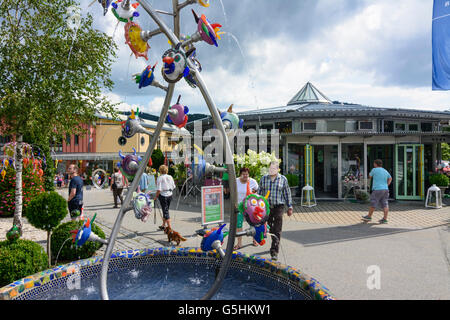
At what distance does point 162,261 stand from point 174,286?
599 mm

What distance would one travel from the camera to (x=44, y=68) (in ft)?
23.0

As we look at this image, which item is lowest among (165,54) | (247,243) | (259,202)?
(247,243)

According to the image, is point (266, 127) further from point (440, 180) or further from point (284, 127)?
point (440, 180)

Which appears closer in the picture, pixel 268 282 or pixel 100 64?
pixel 268 282

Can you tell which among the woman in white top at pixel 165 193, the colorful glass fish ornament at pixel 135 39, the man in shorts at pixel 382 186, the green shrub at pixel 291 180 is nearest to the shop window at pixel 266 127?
the green shrub at pixel 291 180

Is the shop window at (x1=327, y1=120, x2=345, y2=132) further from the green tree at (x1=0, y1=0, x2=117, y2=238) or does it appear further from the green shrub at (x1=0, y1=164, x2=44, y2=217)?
the green shrub at (x1=0, y1=164, x2=44, y2=217)

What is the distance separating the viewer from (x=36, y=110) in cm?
668

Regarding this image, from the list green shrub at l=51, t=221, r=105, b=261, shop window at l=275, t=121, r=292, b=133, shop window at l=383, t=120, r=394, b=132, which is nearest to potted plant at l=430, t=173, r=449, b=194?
shop window at l=383, t=120, r=394, b=132

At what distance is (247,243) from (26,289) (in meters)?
4.45

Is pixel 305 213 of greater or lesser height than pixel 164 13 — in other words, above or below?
below

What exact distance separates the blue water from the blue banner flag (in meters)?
8.20

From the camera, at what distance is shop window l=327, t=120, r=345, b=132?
15.2 metres
